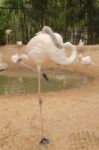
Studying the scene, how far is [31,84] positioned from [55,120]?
3120 mm

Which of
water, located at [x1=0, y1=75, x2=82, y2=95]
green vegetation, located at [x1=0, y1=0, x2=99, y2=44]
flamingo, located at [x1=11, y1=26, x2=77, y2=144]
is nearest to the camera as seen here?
flamingo, located at [x1=11, y1=26, x2=77, y2=144]

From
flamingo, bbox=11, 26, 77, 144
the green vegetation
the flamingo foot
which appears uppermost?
flamingo, bbox=11, 26, 77, 144

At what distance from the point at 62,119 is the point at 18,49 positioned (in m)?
7.14

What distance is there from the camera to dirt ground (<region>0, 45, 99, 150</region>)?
5.73 metres

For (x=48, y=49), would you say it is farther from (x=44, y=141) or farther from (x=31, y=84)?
(x=31, y=84)

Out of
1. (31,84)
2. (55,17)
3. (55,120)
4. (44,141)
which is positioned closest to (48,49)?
(44,141)

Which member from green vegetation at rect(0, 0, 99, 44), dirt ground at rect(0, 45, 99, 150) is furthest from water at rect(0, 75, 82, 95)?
green vegetation at rect(0, 0, 99, 44)

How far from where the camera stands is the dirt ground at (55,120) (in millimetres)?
5734

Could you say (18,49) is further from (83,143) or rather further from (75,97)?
(83,143)

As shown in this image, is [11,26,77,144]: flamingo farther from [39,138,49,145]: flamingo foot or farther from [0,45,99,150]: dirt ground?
[0,45,99,150]: dirt ground

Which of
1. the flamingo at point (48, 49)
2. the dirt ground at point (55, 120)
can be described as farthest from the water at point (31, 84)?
the flamingo at point (48, 49)

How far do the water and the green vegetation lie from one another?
5305mm

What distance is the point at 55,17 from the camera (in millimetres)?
16219

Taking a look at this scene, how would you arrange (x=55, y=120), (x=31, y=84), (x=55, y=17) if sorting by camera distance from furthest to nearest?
(x=55, y=17), (x=31, y=84), (x=55, y=120)
